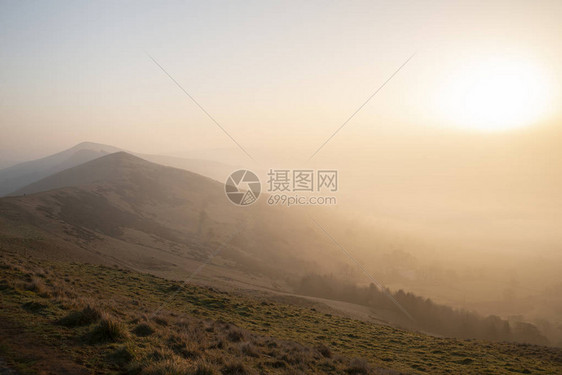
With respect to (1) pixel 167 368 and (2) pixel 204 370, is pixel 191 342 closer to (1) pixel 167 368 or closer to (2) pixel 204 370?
(2) pixel 204 370

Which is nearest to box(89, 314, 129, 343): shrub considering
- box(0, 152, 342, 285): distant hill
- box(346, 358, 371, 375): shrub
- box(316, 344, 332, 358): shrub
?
box(346, 358, 371, 375): shrub

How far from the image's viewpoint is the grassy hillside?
9523 millimetres

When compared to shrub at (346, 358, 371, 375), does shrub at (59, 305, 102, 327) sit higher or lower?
higher

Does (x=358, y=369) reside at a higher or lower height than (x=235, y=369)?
lower

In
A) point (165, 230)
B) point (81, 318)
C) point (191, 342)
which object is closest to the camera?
point (81, 318)

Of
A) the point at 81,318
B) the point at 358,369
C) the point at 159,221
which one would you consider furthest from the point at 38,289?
the point at 159,221

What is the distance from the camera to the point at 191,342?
12.8 meters

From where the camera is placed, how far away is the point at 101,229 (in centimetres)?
8962

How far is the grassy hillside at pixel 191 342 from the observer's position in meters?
9.52

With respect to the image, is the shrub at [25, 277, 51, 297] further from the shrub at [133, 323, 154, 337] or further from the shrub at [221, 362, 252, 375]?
the shrub at [221, 362, 252, 375]

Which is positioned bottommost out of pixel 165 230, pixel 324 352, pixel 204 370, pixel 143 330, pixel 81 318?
pixel 324 352

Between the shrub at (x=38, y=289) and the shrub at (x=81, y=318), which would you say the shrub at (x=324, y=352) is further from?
the shrub at (x=38, y=289)

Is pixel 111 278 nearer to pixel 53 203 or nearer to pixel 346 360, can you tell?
pixel 346 360

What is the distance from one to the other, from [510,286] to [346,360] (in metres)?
171
